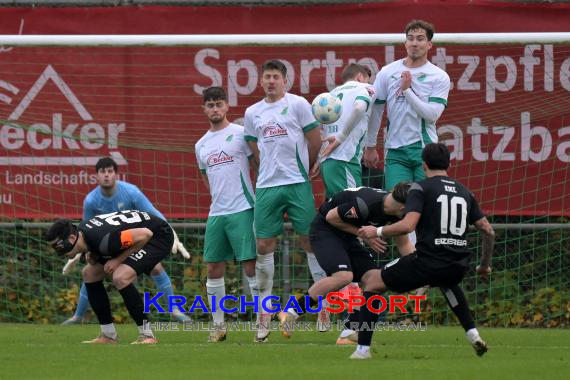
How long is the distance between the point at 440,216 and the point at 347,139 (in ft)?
7.97

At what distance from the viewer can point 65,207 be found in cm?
1391

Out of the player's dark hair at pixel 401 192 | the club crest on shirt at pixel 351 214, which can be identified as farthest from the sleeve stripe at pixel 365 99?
the player's dark hair at pixel 401 192

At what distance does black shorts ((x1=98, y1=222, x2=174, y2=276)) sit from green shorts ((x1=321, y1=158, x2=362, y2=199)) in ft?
4.69

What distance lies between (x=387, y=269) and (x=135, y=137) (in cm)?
554

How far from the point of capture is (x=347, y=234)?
33.5ft

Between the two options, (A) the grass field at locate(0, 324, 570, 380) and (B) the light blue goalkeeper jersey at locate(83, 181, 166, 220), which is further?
(B) the light blue goalkeeper jersey at locate(83, 181, 166, 220)

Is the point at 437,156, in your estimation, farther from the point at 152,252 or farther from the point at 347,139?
the point at 152,252

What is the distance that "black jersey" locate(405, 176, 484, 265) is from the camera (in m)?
8.85

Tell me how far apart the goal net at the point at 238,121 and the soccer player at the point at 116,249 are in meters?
3.07

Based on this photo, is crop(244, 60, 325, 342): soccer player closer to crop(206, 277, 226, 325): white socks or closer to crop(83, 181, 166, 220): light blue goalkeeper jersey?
crop(206, 277, 226, 325): white socks

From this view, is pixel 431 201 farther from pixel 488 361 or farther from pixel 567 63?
pixel 567 63

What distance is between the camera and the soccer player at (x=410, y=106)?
11062 mm
